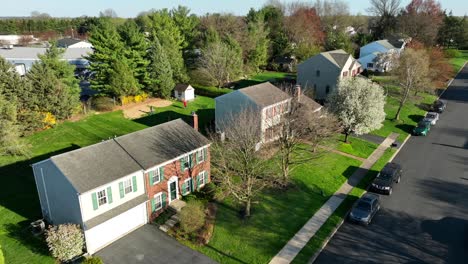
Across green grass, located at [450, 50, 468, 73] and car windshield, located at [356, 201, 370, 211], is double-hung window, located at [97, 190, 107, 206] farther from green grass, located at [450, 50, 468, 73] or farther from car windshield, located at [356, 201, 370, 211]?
green grass, located at [450, 50, 468, 73]

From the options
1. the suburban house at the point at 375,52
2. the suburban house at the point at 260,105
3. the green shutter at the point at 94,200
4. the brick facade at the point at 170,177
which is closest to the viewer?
the green shutter at the point at 94,200

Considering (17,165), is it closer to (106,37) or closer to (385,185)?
(106,37)

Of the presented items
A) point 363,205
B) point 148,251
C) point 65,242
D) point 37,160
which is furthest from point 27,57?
point 363,205

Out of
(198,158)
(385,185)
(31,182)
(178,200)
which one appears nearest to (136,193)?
(178,200)

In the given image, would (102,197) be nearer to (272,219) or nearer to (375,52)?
(272,219)

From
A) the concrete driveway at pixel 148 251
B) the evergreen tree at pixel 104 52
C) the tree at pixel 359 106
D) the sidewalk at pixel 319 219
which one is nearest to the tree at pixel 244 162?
the sidewalk at pixel 319 219

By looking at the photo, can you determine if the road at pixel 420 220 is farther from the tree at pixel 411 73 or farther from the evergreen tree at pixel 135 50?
the evergreen tree at pixel 135 50

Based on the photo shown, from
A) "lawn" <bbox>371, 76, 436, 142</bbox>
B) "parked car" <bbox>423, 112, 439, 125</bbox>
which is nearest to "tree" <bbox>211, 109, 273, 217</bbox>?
"lawn" <bbox>371, 76, 436, 142</bbox>
